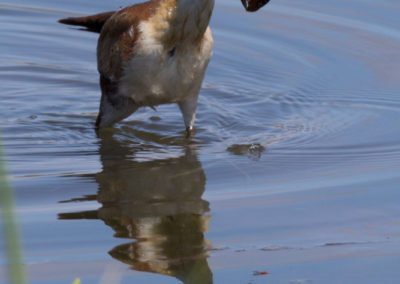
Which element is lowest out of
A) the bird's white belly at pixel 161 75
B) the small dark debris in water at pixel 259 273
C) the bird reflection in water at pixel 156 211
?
the bird reflection in water at pixel 156 211

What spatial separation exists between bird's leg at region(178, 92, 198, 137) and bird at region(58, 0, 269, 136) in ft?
0.14

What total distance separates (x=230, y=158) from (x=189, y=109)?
29.9 inches

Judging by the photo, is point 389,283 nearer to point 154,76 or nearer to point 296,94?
point 154,76

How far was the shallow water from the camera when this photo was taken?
10.5 ft

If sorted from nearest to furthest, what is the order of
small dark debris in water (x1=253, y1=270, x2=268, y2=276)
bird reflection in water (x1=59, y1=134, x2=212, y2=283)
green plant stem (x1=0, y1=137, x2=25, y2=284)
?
green plant stem (x1=0, y1=137, x2=25, y2=284)
small dark debris in water (x1=253, y1=270, x2=268, y2=276)
bird reflection in water (x1=59, y1=134, x2=212, y2=283)

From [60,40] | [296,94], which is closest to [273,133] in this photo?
[296,94]

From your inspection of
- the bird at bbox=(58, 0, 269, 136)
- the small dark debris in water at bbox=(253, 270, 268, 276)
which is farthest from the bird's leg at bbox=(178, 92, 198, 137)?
the small dark debris in water at bbox=(253, 270, 268, 276)

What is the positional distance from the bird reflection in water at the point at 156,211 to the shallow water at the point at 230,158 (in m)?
0.01

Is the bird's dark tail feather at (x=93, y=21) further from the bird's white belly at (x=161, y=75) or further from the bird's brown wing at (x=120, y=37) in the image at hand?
the bird's white belly at (x=161, y=75)

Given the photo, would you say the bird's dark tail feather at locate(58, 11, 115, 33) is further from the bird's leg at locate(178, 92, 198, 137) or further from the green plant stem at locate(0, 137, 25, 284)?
the green plant stem at locate(0, 137, 25, 284)

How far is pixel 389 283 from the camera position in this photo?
2.91 meters

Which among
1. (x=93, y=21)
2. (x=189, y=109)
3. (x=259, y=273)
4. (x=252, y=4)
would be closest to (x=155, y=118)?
(x=189, y=109)

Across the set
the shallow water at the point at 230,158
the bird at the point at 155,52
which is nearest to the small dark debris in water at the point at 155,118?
the shallow water at the point at 230,158

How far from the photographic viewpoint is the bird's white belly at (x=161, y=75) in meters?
4.86
